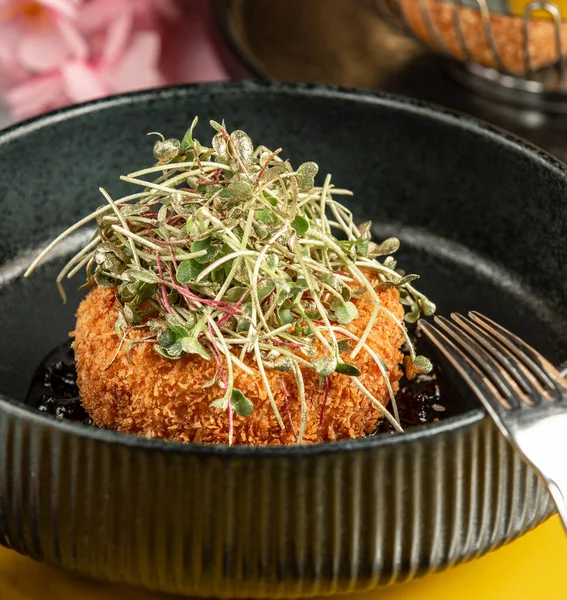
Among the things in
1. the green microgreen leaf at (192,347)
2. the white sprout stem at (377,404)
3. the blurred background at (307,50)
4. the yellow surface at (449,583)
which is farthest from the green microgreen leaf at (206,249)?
the blurred background at (307,50)

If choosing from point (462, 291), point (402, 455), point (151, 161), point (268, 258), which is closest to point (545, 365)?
point (402, 455)

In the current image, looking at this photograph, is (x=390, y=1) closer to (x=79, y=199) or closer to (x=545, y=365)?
(x=79, y=199)

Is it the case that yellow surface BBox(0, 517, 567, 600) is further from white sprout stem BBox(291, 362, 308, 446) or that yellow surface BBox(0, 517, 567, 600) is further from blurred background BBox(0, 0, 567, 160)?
blurred background BBox(0, 0, 567, 160)

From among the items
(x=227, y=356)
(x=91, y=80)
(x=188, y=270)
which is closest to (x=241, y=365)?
(x=227, y=356)

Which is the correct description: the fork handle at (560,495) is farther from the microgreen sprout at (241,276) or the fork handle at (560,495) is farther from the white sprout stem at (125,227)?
the white sprout stem at (125,227)

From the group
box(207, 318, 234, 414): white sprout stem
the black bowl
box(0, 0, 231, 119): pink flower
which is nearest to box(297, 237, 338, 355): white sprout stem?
box(207, 318, 234, 414): white sprout stem

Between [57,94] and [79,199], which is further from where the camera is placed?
[57,94]
